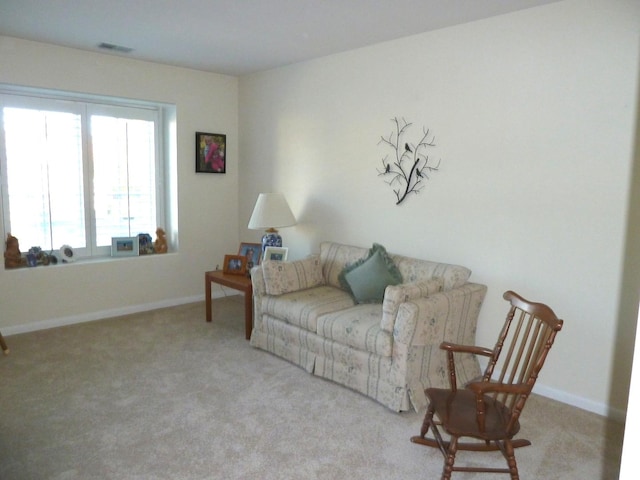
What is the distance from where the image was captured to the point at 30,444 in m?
2.49

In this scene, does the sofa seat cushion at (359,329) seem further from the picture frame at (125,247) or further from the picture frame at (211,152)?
the picture frame at (211,152)

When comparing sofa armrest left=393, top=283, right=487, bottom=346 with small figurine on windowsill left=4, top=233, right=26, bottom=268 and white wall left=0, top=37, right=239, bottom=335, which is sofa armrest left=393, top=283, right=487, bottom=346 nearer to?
white wall left=0, top=37, right=239, bottom=335

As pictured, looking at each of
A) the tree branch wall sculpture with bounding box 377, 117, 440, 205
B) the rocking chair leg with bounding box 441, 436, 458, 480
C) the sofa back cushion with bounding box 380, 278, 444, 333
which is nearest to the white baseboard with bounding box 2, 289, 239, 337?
the tree branch wall sculpture with bounding box 377, 117, 440, 205

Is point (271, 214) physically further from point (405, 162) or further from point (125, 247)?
point (125, 247)

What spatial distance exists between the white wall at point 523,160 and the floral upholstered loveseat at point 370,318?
0.29m

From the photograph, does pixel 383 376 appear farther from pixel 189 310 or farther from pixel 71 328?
pixel 71 328

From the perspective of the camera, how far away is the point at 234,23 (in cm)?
345

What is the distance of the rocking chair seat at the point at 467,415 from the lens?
203 centimetres

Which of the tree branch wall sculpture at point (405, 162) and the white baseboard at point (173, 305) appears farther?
the tree branch wall sculpture at point (405, 162)

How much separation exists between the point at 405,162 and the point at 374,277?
1.01 m

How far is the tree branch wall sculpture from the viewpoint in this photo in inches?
146

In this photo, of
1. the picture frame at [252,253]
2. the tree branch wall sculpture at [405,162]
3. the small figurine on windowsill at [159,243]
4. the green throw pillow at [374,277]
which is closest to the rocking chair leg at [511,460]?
the green throw pillow at [374,277]

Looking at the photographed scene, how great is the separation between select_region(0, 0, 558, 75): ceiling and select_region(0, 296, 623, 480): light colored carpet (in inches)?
100

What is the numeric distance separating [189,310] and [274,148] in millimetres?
1975
